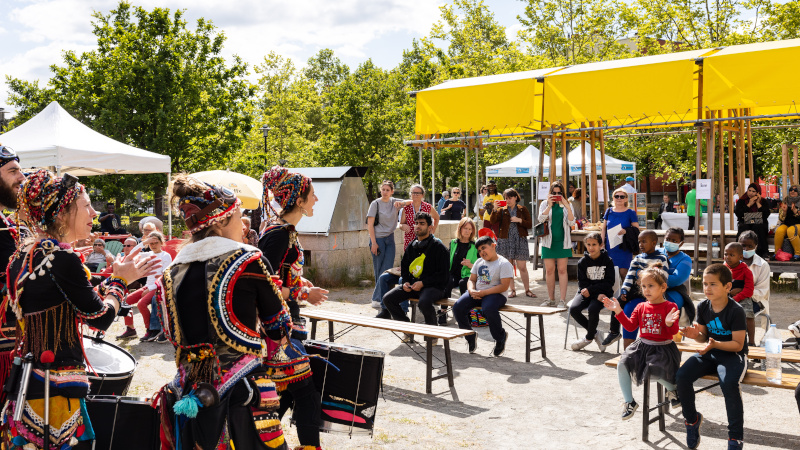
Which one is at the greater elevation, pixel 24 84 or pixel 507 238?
pixel 24 84

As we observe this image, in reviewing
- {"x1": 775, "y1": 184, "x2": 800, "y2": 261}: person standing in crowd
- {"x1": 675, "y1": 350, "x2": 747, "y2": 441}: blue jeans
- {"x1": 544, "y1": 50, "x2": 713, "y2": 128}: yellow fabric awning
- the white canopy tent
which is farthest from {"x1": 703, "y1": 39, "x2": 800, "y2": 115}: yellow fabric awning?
the white canopy tent

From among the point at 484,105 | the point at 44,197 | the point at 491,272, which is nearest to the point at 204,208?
the point at 44,197

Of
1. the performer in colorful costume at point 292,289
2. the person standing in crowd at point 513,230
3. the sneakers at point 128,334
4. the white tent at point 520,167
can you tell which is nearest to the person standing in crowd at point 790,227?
the person standing in crowd at point 513,230

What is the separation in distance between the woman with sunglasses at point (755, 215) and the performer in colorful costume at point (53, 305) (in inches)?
448

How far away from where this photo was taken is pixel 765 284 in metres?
6.94

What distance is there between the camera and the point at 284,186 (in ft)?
13.5

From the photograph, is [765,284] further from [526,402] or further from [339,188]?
[339,188]

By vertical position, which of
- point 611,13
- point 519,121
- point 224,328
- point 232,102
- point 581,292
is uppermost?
point 611,13

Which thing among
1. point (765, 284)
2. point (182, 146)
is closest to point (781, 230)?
Answer: point (765, 284)

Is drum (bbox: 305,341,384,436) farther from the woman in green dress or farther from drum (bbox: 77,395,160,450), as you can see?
the woman in green dress

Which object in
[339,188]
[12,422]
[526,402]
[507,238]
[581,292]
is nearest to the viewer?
[12,422]

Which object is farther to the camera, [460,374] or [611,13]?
[611,13]

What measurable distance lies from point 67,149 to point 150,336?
5347 millimetres

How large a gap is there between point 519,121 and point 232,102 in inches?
796
